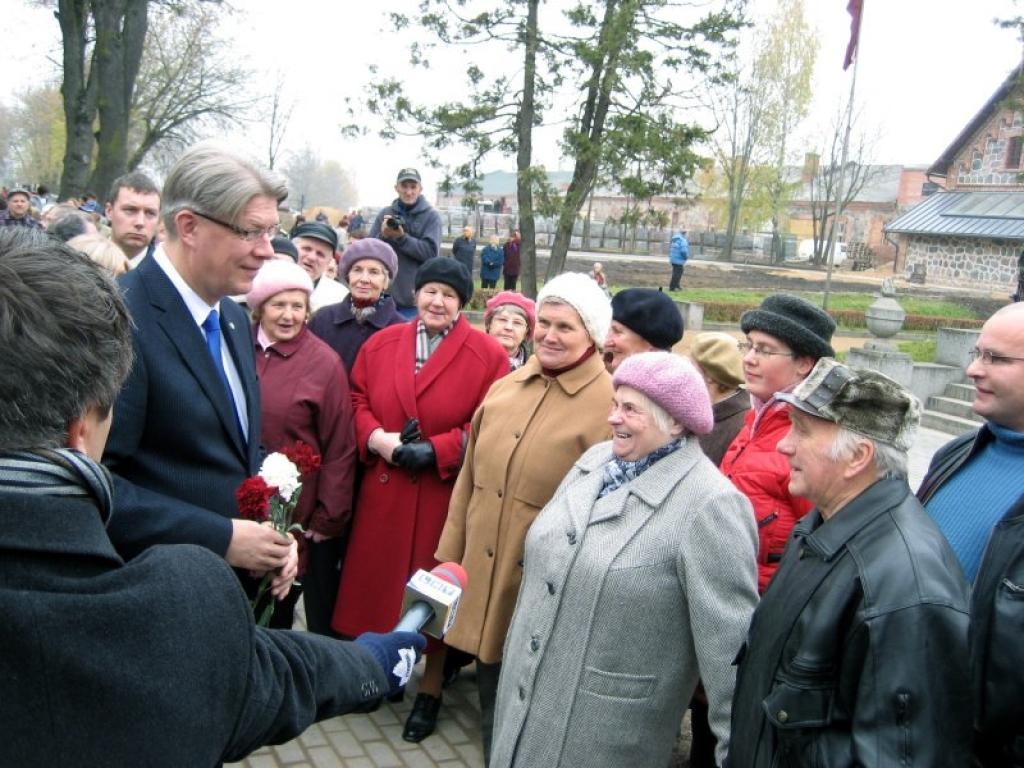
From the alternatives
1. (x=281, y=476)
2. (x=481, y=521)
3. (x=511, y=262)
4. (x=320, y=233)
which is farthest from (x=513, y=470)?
(x=511, y=262)

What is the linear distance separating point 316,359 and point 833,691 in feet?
9.28

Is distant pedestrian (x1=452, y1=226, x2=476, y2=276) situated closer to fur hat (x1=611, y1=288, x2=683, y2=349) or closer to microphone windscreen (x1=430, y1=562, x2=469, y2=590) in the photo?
fur hat (x1=611, y1=288, x2=683, y2=349)

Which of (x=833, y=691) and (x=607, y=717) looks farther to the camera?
(x=607, y=717)

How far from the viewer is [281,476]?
2.54 meters

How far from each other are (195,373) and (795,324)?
2.25 metres

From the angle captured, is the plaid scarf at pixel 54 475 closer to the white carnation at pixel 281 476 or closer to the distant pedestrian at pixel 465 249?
the white carnation at pixel 281 476

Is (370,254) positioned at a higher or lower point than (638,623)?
higher

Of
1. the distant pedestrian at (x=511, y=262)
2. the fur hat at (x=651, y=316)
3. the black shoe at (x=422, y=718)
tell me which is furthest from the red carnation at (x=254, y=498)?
the distant pedestrian at (x=511, y=262)

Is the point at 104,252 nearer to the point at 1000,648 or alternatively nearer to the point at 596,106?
the point at 1000,648

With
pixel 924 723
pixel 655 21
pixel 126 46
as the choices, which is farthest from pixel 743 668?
pixel 126 46

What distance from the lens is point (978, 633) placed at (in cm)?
236

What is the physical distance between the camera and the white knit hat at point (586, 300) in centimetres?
389

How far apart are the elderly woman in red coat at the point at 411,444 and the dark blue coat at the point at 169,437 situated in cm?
173

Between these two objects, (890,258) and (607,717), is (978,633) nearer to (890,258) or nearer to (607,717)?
(607,717)
